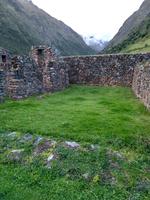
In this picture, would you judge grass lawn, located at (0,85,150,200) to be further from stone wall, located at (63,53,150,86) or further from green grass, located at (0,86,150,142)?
stone wall, located at (63,53,150,86)

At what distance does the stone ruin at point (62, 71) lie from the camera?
23312mm

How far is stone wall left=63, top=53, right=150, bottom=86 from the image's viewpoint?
2906 cm

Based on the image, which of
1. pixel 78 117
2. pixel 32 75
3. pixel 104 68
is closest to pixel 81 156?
pixel 78 117

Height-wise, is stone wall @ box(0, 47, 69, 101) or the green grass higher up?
stone wall @ box(0, 47, 69, 101)

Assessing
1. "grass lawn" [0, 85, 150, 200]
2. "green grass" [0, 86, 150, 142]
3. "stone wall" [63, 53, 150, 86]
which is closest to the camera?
"grass lawn" [0, 85, 150, 200]

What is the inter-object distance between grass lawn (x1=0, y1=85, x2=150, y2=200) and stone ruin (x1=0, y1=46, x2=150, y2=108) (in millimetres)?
4834

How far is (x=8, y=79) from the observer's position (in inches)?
915

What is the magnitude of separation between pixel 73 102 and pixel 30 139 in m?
7.59

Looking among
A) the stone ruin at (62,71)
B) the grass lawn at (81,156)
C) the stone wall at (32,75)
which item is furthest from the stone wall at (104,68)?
the grass lawn at (81,156)

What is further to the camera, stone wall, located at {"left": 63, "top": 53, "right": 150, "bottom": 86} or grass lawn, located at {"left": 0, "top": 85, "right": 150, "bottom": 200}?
stone wall, located at {"left": 63, "top": 53, "right": 150, "bottom": 86}

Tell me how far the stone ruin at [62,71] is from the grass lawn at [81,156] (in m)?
4.83

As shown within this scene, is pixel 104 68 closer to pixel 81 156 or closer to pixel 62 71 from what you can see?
pixel 62 71

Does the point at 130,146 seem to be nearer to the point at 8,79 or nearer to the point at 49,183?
the point at 49,183

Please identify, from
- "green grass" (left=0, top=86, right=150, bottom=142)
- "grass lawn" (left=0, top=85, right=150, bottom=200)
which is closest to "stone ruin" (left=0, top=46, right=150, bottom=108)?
"green grass" (left=0, top=86, right=150, bottom=142)
